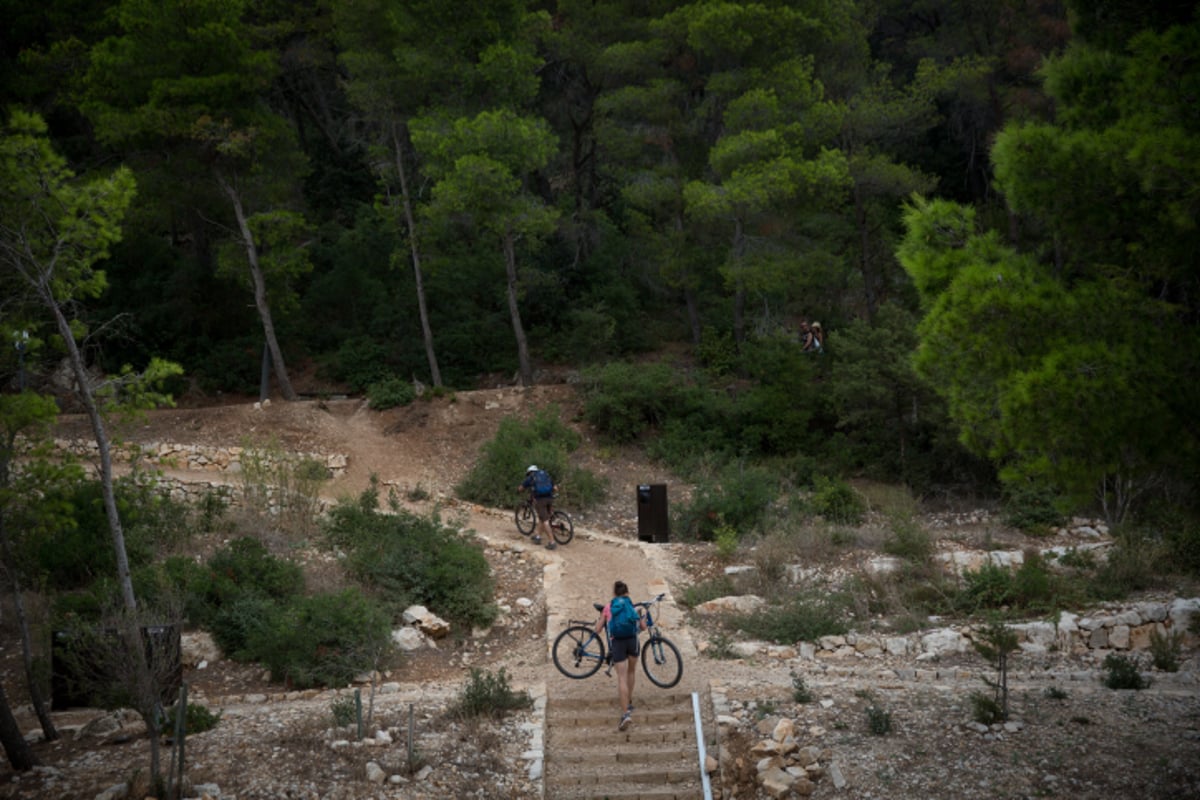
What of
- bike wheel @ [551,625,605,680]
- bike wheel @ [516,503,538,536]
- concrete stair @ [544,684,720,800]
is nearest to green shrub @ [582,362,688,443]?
bike wheel @ [516,503,538,536]

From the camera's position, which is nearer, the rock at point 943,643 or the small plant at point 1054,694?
the small plant at point 1054,694

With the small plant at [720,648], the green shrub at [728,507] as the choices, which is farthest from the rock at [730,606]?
the green shrub at [728,507]

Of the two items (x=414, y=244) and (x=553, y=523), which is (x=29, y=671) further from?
(x=414, y=244)

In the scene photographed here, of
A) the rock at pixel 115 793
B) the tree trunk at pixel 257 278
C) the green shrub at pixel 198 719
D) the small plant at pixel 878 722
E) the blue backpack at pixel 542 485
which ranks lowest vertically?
the small plant at pixel 878 722

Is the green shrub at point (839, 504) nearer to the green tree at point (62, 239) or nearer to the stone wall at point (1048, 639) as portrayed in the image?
the stone wall at point (1048, 639)

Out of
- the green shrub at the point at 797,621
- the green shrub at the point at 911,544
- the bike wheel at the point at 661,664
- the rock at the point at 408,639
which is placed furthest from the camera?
the green shrub at the point at 911,544

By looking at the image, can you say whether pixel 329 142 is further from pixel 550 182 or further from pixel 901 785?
pixel 901 785

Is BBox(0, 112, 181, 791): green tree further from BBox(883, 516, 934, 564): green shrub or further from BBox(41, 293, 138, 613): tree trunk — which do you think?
BBox(883, 516, 934, 564): green shrub

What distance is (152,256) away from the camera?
2661 cm

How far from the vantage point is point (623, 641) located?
9.52 metres

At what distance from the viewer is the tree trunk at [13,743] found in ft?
26.8

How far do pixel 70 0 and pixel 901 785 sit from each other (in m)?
25.3

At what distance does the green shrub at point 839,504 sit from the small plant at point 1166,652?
6.02 m

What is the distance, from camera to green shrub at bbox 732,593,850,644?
11.7 metres
